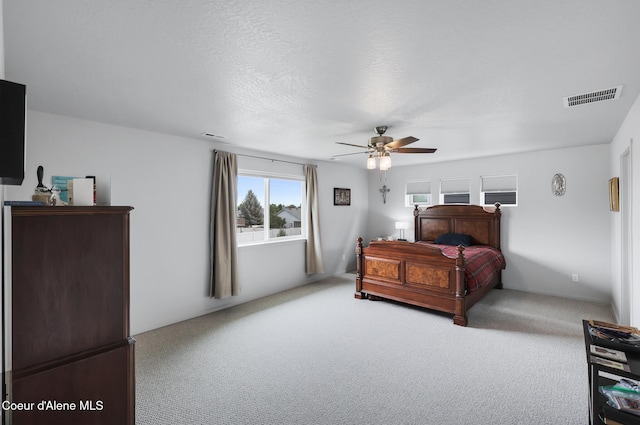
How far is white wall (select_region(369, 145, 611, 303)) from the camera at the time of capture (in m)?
4.57

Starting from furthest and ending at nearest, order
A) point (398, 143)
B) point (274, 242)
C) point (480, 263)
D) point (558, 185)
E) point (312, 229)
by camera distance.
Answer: point (312, 229) < point (274, 242) < point (558, 185) < point (480, 263) < point (398, 143)

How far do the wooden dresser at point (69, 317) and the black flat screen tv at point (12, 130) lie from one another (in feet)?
1.09

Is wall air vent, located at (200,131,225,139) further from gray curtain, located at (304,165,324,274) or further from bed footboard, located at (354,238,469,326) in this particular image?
bed footboard, located at (354,238,469,326)

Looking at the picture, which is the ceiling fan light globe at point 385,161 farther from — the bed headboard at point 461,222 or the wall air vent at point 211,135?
the bed headboard at point 461,222

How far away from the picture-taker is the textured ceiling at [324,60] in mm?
1443

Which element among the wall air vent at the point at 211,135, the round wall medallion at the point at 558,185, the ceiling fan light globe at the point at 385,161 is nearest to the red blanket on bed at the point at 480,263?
the round wall medallion at the point at 558,185

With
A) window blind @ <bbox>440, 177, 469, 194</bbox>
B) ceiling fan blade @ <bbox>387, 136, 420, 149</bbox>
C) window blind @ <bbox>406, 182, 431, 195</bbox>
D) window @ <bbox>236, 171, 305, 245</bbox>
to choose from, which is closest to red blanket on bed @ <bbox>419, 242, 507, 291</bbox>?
window blind @ <bbox>440, 177, 469, 194</bbox>

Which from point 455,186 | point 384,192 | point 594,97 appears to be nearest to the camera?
point 594,97

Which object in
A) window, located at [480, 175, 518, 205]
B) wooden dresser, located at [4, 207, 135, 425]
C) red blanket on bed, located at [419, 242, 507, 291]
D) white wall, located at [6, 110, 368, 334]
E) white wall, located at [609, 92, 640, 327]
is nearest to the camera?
wooden dresser, located at [4, 207, 135, 425]

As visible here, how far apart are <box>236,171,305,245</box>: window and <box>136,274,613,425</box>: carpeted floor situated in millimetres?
1328

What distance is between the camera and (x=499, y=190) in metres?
5.55

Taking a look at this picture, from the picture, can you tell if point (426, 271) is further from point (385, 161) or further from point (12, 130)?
point (12, 130)

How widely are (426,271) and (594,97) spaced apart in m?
2.55

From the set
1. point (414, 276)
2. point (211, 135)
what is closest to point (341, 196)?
point (414, 276)
